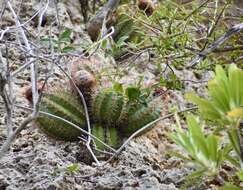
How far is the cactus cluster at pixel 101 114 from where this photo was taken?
4.22ft

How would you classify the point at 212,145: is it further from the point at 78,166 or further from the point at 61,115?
the point at 61,115

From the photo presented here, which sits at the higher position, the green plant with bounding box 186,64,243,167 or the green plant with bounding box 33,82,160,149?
the green plant with bounding box 186,64,243,167

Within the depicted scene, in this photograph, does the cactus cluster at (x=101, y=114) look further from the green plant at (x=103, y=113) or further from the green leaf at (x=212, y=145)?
the green leaf at (x=212, y=145)

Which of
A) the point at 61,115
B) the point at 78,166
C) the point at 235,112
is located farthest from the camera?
the point at 61,115

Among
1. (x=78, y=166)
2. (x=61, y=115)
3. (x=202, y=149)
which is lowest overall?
(x=78, y=166)

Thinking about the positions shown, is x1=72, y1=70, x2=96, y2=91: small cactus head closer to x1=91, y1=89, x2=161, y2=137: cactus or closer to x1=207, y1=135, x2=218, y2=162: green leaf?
x1=91, y1=89, x2=161, y2=137: cactus

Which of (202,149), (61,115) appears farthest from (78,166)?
(202,149)

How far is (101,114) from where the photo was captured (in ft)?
4.32

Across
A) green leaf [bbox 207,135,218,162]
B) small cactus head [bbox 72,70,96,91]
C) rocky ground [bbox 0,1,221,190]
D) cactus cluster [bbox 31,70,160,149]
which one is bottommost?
rocky ground [bbox 0,1,221,190]

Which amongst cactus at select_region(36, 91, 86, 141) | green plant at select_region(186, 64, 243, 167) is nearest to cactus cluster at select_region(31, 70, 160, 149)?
cactus at select_region(36, 91, 86, 141)

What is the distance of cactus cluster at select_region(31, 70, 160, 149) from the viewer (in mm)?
1287

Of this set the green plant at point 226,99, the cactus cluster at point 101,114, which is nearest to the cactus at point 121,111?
the cactus cluster at point 101,114

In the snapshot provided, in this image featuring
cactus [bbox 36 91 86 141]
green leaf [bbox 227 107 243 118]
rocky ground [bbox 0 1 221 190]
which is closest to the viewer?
green leaf [bbox 227 107 243 118]

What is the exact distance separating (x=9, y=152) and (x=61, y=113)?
0.57 feet
